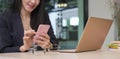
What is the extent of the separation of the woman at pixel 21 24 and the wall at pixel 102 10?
208cm

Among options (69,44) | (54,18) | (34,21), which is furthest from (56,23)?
(34,21)

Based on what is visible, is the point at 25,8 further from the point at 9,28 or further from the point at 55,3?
the point at 55,3

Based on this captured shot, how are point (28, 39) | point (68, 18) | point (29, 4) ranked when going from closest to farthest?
point (28, 39), point (29, 4), point (68, 18)

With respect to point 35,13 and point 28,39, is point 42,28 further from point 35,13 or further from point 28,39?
point 35,13

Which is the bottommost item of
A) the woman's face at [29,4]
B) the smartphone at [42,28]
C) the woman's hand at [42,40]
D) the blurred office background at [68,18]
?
the blurred office background at [68,18]

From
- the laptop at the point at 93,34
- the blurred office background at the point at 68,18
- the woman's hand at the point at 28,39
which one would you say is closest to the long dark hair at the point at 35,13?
the woman's hand at the point at 28,39

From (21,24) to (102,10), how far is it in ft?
8.05

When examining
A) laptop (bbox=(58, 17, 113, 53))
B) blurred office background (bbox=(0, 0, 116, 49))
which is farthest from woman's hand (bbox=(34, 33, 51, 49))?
blurred office background (bbox=(0, 0, 116, 49))

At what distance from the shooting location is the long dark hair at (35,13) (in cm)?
201

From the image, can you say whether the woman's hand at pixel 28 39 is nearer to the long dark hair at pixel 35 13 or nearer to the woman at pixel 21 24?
the woman at pixel 21 24

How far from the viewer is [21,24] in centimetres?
190

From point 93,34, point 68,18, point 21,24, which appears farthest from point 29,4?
point 68,18

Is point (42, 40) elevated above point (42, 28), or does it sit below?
below

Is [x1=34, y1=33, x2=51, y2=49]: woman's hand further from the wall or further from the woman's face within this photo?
the wall
